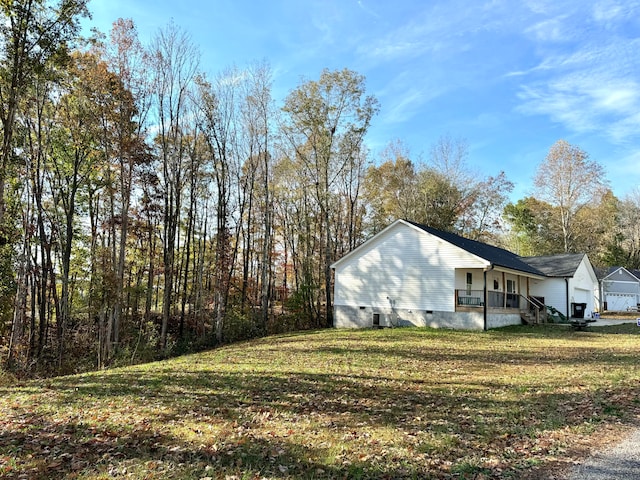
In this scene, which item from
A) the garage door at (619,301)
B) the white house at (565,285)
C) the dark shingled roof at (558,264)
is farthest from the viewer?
the garage door at (619,301)

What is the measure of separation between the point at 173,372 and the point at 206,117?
49.8 feet

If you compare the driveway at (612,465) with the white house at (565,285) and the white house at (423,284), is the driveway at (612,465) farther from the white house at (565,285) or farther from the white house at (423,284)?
the white house at (565,285)

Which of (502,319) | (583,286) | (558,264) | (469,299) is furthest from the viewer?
(583,286)

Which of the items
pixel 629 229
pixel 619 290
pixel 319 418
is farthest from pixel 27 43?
pixel 629 229

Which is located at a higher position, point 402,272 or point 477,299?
point 402,272

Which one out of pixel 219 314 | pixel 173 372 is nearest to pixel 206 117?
pixel 219 314

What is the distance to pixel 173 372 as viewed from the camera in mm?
9570

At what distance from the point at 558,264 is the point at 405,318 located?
44.9 ft

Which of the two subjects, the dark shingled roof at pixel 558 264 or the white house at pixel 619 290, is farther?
the white house at pixel 619 290

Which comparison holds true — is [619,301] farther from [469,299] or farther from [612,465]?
[612,465]

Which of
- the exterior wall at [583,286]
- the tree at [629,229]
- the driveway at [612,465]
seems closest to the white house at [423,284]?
the exterior wall at [583,286]

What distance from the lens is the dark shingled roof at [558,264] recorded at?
25.8m

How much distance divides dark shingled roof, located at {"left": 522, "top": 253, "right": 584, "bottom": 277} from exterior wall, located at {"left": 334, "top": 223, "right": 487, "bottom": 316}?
10577mm

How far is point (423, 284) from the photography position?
1984 centimetres
